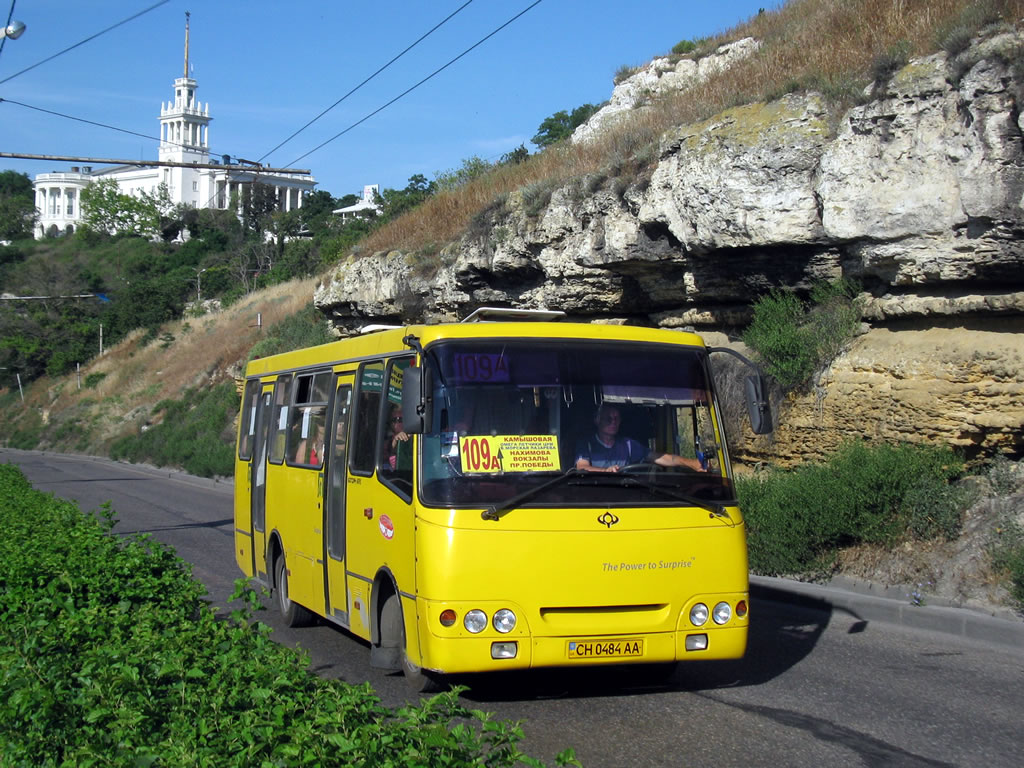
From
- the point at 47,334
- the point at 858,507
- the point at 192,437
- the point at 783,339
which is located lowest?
the point at 192,437

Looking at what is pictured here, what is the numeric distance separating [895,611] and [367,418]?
5378 mm

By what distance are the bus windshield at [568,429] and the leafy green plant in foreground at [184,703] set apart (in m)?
1.50

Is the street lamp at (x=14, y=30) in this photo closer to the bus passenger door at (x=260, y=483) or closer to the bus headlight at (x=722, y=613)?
the bus passenger door at (x=260, y=483)

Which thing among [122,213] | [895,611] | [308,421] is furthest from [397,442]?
[122,213]

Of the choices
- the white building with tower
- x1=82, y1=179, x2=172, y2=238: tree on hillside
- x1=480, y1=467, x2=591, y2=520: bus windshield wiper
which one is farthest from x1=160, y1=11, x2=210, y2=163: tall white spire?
x1=480, y1=467, x2=591, y2=520: bus windshield wiper

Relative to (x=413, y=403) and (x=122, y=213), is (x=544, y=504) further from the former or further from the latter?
(x=122, y=213)

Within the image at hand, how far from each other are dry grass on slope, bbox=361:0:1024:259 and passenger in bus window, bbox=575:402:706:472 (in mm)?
7269

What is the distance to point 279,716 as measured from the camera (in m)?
3.67

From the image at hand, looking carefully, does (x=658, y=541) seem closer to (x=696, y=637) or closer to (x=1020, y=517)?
(x=696, y=637)

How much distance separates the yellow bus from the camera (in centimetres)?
635

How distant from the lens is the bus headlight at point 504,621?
6.30 m

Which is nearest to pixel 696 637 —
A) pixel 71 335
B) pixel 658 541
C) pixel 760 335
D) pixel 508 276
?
pixel 658 541

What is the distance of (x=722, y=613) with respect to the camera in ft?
22.1

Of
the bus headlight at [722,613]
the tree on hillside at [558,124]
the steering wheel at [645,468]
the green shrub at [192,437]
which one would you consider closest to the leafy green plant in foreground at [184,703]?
the bus headlight at [722,613]
